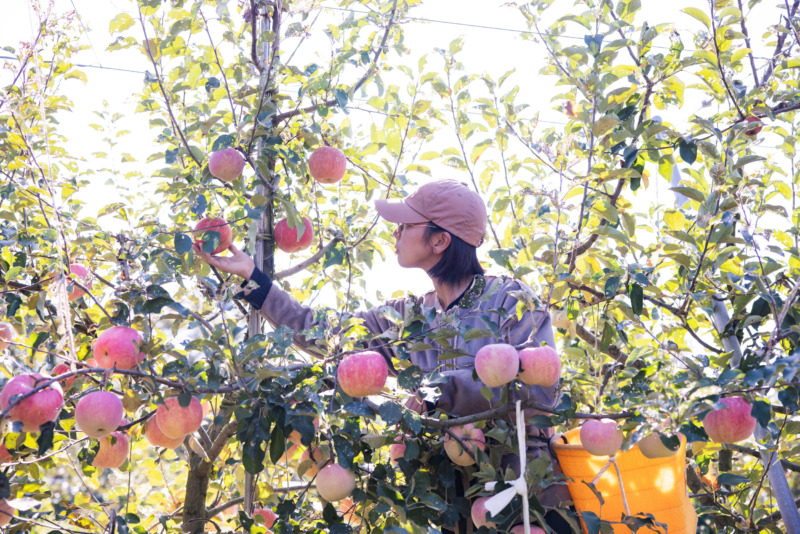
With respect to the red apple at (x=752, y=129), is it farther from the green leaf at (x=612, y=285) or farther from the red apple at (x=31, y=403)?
the red apple at (x=31, y=403)

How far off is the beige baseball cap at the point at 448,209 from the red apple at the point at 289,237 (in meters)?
0.28

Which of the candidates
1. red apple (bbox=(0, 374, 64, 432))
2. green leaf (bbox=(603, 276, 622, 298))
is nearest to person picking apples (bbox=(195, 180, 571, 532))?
green leaf (bbox=(603, 276, 622, 298))

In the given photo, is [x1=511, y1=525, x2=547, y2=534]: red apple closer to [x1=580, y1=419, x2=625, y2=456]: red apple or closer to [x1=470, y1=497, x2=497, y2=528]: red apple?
[x1=470, y1=497, x2=497, y2=528]: red apple

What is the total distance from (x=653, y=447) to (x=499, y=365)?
0.39 m

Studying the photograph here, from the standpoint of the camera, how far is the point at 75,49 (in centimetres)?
218

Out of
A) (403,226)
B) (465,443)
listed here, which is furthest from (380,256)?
(465,443)

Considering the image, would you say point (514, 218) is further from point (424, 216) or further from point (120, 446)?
point (120, 446)

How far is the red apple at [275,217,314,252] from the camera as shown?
2340 millimetres

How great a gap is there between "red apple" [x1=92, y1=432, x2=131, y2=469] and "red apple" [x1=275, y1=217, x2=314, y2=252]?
819mm

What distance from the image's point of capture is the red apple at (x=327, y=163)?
2.27 metres

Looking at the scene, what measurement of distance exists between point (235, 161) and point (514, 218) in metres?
1.11

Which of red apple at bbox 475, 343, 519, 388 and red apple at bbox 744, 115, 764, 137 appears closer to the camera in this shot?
red apple at bbox 475, 343, 519, 388

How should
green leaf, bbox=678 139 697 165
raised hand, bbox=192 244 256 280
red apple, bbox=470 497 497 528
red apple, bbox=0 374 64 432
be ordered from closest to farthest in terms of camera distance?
red apple, bbox=0 374 64 432 < red apple, bbox=470 497 497 528 < green leaf, bbox=678 139 697 165 < raised hand, bbox=192 244 256 280

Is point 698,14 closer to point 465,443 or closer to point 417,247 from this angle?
point 417,247
